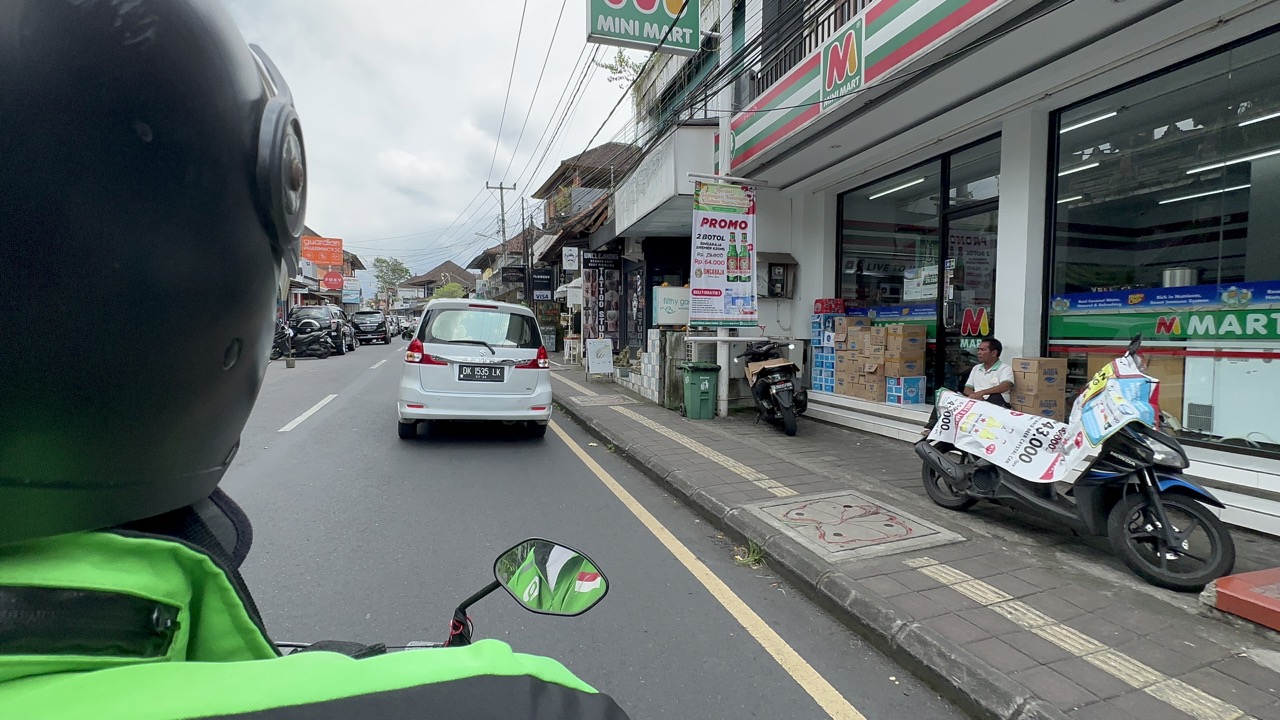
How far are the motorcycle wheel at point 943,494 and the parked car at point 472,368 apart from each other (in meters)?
3.81

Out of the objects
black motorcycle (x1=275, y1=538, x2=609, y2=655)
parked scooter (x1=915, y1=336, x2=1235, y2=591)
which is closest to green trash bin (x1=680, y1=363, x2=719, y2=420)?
parked scooter (x1=915, y1=336, x2=1235, y2=591)

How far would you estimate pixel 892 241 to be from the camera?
8.74 meters

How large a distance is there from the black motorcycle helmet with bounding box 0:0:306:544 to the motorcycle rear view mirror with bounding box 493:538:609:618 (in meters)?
0.53

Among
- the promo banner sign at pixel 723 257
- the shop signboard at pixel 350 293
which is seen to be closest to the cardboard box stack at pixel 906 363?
the promo banner sign at pixel 723 257

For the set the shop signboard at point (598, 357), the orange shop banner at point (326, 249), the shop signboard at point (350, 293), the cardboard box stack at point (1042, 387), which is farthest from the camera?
the shop signboard at point (350, 293)

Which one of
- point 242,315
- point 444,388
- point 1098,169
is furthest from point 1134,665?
point 444,388

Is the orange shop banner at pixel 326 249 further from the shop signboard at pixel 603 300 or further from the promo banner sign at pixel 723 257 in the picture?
the promo banner sign at pixel 723 257

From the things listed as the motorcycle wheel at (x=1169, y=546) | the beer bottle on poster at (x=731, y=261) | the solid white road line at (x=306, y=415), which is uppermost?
the beer bottle on poster at (x=731, y=261)

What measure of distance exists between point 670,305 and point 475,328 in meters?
3.96

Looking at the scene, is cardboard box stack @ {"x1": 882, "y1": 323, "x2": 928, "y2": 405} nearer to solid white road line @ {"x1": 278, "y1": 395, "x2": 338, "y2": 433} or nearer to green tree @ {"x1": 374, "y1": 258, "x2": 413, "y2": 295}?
solid white road line @ {"x1": 278, "y1": 395, "x2": 338, "y2": 433}

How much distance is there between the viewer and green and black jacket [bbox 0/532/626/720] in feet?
1.80

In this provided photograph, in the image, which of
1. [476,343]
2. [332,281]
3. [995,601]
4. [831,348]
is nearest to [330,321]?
[476,343]

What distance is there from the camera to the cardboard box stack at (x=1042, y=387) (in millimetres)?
5777

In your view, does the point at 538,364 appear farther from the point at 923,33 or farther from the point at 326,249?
the point at 326,249
